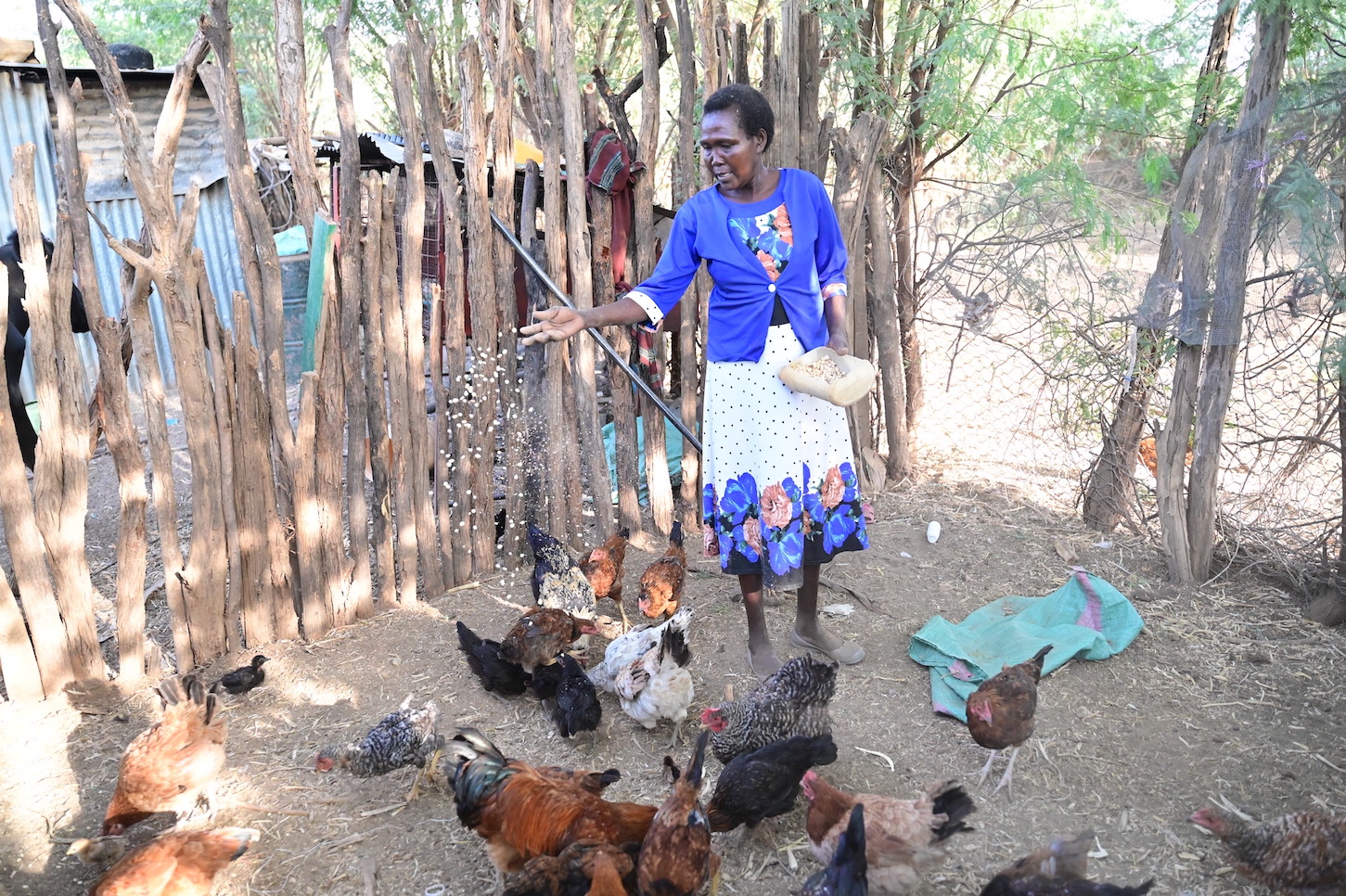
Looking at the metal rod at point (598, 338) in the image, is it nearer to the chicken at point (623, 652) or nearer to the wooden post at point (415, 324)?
the wooden post at point (415, 324)

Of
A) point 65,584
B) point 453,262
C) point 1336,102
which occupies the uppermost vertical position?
point 1336,102

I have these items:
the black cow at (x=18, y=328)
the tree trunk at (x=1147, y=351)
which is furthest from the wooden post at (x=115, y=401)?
the tree trunk at (x=1147, y=351)

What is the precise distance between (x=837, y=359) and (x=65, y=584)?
3280 millimetres

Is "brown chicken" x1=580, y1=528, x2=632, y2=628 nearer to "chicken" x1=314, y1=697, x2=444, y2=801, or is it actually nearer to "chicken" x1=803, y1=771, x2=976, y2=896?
"chicken" x1=314, y1=697, x2=444, y2=801

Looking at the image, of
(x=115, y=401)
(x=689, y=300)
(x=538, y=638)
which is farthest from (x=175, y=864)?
(x=689, y=300)

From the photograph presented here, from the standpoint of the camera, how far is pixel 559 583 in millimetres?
4367

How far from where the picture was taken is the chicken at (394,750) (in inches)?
129

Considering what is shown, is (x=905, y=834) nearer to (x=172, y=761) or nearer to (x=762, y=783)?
(x=762, y=783)

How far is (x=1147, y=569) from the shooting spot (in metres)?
4.86

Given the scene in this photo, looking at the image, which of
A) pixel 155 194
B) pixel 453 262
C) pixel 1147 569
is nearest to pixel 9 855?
pixel 155 194

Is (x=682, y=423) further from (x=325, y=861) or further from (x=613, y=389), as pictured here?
(x=325, y=861)

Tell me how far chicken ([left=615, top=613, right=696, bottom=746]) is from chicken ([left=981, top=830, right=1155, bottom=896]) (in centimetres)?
132

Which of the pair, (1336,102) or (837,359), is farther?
(1336,102)

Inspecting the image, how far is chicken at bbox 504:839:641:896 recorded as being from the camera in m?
2.48
